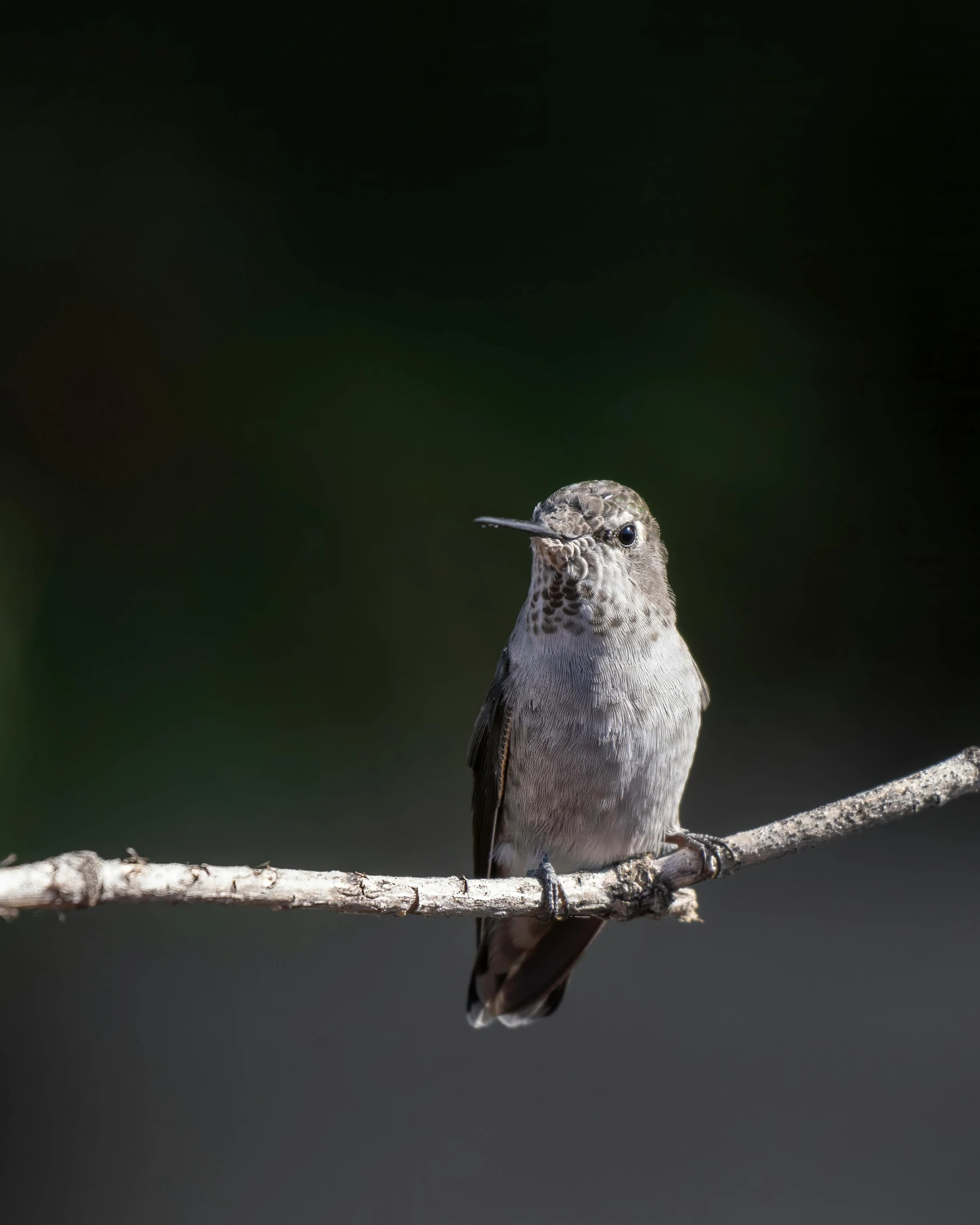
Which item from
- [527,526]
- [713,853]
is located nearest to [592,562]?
[527,526]

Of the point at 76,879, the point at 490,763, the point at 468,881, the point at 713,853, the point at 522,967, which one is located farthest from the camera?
the point at 522,967

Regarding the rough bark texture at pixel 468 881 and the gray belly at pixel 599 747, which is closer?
the rough bark texture at pixel 468 881

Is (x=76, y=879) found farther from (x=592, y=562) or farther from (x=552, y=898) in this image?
(x=592, y=562)

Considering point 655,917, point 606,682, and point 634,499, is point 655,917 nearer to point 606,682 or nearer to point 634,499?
point 606,682

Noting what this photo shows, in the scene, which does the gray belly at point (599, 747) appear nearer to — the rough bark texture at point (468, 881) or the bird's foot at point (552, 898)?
the rough bark texture at point (468, 881)

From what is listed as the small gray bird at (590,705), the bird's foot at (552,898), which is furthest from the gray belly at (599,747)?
the bird's foot at (552,898)

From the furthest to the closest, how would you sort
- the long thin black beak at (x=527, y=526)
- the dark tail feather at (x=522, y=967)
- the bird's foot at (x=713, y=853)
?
the dark tail feather at (x=522, y=967) → the bird's foot at (x=713, y=853) → the long thin black beak at (x=527, y=526)

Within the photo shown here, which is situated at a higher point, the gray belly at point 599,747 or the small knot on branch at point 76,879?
the gray belly at point 599,747

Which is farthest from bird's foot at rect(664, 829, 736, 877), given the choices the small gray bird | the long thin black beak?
the long thin black beak
